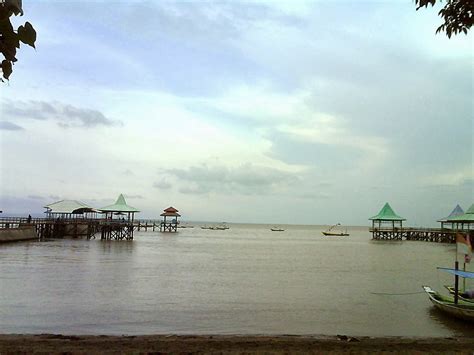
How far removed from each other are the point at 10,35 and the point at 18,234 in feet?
139

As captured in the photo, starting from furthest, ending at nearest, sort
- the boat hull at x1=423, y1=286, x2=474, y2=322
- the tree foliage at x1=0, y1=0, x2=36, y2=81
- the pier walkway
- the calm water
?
the pier walkway → the boat hull at x1=423, y1=286, x2=474, y2=322 → the calm water → the tree foliage at x1=0, y1=0, x2=36, y2=81

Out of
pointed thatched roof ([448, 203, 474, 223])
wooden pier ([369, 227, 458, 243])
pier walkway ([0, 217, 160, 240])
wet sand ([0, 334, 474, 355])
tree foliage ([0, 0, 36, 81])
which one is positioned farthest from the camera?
wooden pier ([369, 227, 458, 243])

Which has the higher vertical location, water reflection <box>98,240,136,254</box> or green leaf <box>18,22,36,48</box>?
green leaf <box>18,22,36,48</box>

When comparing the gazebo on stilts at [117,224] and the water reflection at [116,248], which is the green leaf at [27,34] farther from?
the gazebo on stilts at [117,224]

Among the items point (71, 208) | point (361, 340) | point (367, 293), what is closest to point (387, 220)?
point (71, 208)

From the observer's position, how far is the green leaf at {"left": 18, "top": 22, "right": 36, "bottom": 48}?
205 cm

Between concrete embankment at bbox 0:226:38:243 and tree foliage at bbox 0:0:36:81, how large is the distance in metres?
38.8

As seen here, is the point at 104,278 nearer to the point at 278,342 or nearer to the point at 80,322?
the point at 80,322

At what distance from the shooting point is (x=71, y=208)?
48.2 meters

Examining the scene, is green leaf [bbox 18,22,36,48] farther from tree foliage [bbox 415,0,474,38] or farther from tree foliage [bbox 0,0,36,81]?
tree foliage [bbox 415,0,474,38]

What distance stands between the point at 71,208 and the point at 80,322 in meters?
39.2

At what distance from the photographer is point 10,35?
2053mm

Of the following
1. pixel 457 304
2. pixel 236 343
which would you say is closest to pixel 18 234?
pixel 236 343

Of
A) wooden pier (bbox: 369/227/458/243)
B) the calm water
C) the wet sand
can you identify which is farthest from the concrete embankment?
wooden pier (bbox: 369/227/458/243)
